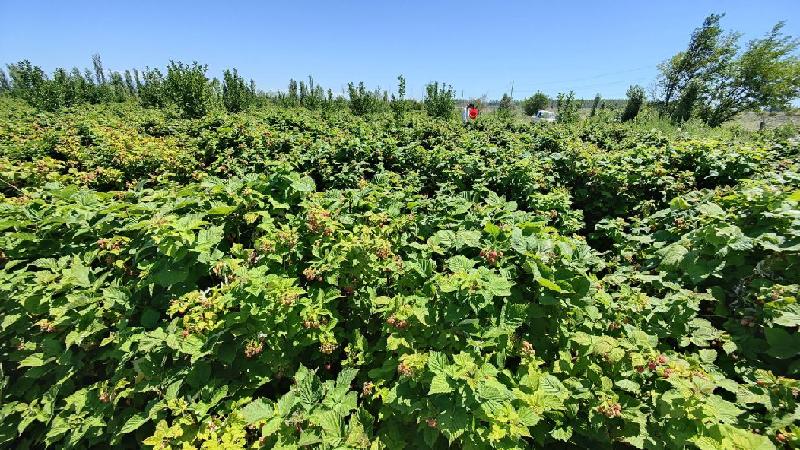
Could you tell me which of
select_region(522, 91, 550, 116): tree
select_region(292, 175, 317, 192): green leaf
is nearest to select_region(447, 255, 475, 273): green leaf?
select_region(292, 175, 317, 192): green leaf

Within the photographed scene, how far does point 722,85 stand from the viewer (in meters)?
33.3

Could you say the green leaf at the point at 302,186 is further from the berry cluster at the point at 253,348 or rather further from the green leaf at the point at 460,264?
the green leaf at the point at 460,264

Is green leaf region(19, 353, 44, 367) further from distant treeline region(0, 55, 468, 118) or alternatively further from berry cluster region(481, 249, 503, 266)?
distant treeline region(0, 55, 468, 118)

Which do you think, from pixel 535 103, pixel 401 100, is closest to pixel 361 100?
pixel 401 100

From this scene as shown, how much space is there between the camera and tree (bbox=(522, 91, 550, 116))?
41875mm

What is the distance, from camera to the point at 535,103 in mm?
42531

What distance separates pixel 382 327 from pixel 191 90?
1358cm

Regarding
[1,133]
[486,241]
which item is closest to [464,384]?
[486,241]

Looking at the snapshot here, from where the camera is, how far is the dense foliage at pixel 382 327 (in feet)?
6.11

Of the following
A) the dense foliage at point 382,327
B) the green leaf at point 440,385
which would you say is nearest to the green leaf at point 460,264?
the dense foliage at point 382,327

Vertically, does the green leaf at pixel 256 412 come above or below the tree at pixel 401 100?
below

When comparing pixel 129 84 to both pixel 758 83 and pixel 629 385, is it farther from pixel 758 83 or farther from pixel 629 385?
pixel 758 83

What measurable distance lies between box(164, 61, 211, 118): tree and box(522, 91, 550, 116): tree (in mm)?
37594

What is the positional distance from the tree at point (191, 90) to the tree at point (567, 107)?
1445 cm
